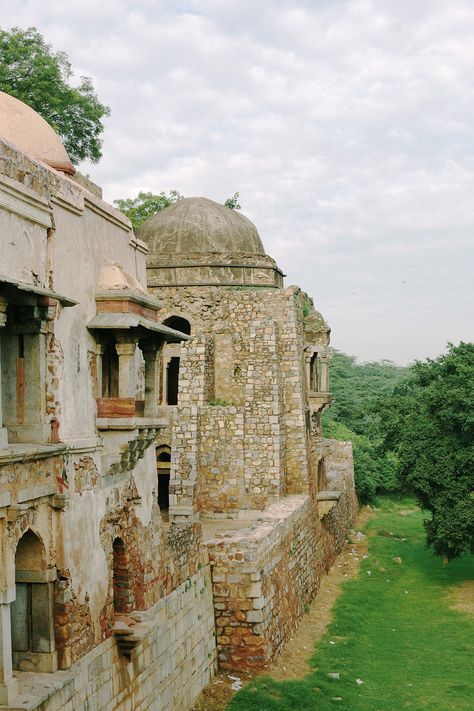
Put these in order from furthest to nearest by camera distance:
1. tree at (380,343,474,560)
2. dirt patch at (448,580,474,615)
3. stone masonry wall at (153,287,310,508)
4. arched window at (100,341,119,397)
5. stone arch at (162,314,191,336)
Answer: stone arch at (162,314,191,336)
stone masonry wall at (153,287,310,508)
tree at (380,343,474,560)
dirt patch at (448,580,474,615)
arched window at (100,341,119,397)

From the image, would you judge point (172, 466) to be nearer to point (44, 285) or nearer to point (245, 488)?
point (245, 488)

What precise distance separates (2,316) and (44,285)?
3.21 feet

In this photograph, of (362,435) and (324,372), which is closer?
(324,372)

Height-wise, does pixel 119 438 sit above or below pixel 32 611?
above

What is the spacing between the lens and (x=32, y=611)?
7211 mm

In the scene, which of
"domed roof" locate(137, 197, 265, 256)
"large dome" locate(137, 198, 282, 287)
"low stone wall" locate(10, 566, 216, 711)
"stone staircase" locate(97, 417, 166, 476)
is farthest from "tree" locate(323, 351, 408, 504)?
"stone staircase" locate(97, 417, 166, 476)

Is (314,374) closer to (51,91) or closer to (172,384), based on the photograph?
(172,384)

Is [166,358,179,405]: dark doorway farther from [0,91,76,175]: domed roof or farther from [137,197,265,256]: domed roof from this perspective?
[0,91,76,175]: domed roof

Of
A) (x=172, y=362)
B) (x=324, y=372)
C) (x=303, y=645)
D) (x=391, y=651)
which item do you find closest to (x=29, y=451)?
(x=303, y=645)

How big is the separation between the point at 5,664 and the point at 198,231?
532 inches

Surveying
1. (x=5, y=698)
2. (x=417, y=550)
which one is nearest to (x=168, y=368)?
(x=417, y=550)

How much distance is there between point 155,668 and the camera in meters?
9.25

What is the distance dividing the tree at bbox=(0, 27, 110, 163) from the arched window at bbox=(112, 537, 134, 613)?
13.9 m

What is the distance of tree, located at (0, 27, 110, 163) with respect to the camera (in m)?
19.7
